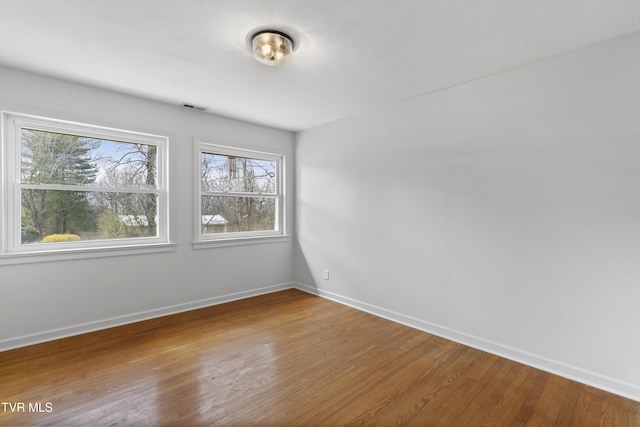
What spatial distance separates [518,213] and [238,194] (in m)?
3.28

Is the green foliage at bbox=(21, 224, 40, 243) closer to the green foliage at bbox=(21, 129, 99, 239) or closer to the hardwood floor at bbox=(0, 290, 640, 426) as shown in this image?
the green foliage at bbox=(21, 129, 99, 239)

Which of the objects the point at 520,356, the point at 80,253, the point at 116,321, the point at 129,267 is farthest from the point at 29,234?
the point at 520,356

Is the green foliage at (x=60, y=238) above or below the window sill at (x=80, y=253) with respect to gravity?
above

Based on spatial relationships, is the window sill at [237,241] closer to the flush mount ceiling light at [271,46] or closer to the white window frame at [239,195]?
the white window frame at [239,195]

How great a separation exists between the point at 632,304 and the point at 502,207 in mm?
1029

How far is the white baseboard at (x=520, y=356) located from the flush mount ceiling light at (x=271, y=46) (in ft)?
9.22

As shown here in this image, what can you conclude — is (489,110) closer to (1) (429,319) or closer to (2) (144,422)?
(1) (429,319)

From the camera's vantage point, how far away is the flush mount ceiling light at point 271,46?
2.05 metres

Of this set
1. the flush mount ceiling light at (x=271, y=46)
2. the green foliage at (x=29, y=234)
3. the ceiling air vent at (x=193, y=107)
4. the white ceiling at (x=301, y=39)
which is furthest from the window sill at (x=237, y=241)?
the flush mount ceiling light at (x=271, y=46)

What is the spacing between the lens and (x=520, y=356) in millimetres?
2512

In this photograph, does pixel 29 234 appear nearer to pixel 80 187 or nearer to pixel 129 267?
pixel 80 187

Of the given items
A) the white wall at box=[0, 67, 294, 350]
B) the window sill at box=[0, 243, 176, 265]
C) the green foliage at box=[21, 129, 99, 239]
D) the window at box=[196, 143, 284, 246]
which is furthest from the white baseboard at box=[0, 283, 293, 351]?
the green foliage at box=[21, 129, 99, 239]

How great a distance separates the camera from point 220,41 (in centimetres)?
215

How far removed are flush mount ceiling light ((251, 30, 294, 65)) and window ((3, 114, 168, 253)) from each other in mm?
1942
